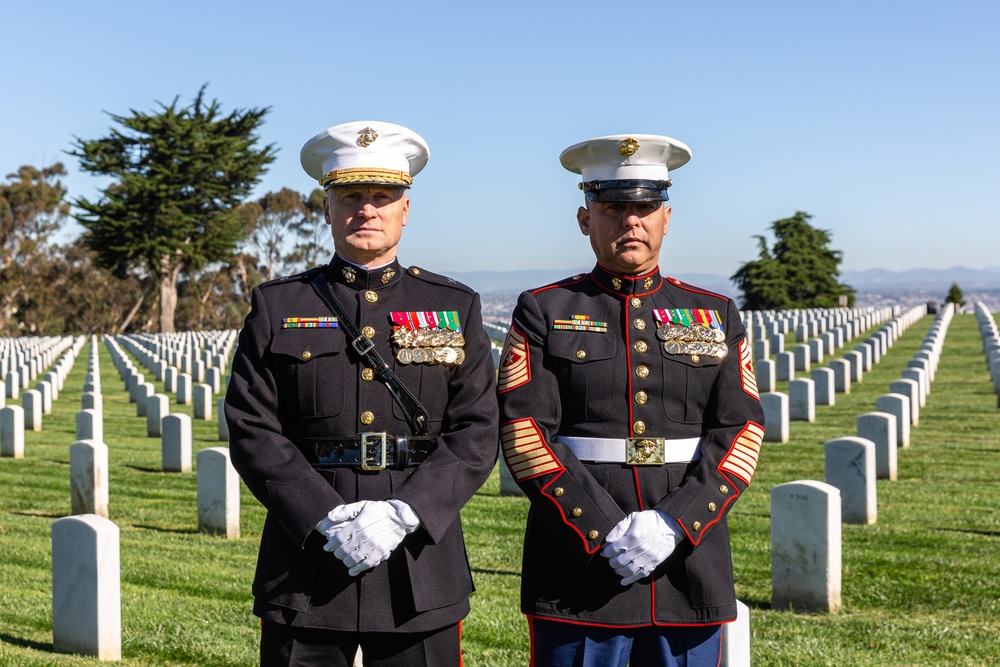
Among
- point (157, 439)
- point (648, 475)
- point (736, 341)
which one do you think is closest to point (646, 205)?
point (736, 341)

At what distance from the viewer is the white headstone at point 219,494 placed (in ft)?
30.6

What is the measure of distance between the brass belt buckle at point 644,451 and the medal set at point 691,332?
0.29 m

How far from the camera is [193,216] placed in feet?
187

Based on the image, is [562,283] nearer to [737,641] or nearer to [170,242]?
[737,641]

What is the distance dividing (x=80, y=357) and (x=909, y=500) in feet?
115

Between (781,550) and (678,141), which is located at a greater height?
(678,141)

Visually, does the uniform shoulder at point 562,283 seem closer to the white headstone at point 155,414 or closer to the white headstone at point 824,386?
the white headstone at point 155,414

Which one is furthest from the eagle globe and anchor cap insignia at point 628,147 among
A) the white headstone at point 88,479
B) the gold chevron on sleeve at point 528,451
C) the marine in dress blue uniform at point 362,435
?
the white headstone at point 88,479

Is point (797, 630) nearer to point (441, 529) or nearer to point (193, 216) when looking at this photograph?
point (441, 529)

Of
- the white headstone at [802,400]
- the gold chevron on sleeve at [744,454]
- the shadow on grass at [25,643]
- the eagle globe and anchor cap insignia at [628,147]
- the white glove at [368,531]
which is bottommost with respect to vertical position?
the shadow on grass at [25,643]

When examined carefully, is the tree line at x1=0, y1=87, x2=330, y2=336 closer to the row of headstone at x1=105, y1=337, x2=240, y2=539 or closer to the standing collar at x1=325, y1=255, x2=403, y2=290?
the row of headstone at x1=105, y1=337, x2=240, y2=539

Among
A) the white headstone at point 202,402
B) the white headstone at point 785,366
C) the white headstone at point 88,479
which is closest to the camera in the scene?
the white headstone at point 88,479

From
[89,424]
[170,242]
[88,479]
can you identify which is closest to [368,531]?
[88,479]

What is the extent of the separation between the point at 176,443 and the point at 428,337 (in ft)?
33.8
